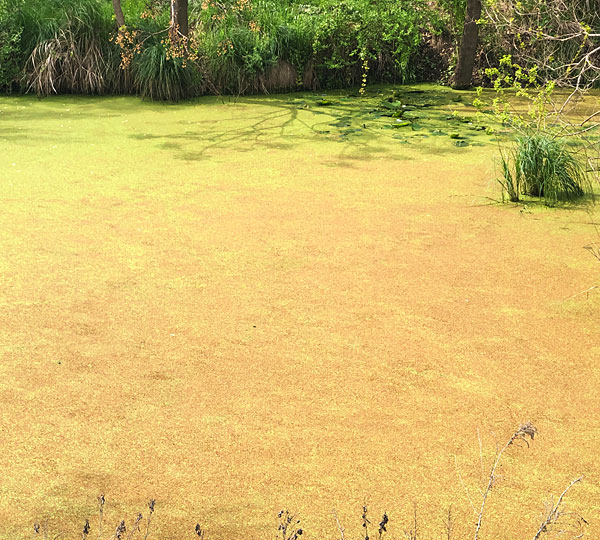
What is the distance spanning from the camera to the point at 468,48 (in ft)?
23.9

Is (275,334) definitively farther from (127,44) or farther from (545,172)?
(127,44)

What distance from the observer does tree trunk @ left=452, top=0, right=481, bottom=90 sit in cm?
716

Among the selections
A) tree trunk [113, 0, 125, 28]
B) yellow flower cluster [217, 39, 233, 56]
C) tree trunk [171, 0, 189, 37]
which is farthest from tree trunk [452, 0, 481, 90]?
tree trunk [113, 0, 125, 28]

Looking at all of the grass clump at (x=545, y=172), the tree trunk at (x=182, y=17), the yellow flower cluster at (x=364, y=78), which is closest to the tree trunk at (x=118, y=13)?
the tree trunk at (x=182, y=17)

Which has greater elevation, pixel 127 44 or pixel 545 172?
pixel 127 44

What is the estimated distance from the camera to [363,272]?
11.4 ft

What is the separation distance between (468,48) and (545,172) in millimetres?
3216

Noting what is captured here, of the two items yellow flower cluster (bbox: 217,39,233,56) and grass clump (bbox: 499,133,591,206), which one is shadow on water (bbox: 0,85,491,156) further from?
grass clump (bbox: 499,133,591,206)

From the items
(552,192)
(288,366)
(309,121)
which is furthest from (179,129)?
(288,366)

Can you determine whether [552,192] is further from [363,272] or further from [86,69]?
[86,69]

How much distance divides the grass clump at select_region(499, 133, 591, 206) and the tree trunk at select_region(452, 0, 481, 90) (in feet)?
9.82

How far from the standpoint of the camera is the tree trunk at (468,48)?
7.16 meters

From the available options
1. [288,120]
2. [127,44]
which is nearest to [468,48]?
[288,120]

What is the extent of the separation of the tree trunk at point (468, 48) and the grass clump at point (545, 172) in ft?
9.82
